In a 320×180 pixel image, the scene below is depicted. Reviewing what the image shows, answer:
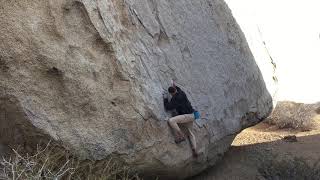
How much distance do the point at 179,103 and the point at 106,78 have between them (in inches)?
51.2

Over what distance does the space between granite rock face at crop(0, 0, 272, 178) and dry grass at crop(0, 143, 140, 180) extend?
152mm

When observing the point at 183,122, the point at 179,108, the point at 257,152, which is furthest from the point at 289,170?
the point at 179,108

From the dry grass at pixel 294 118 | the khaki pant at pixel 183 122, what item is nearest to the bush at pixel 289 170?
the khaki pant at pixel 183 122

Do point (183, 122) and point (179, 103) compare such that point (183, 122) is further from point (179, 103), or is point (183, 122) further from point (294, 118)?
point (294, 118)

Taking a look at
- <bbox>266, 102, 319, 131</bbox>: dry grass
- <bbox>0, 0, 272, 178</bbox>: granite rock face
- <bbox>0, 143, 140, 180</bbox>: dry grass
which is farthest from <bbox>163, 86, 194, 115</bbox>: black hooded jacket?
<bbox>266, 102, 319, 131</bbox>: dry grass

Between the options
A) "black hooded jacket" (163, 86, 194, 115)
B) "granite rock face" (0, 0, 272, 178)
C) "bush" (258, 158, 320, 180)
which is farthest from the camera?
"bush" (258, 158, 320, 180)

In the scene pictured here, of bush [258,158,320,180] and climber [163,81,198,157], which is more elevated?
climber [163,81,198,157]

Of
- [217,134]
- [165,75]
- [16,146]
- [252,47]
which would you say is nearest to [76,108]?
[16,146]

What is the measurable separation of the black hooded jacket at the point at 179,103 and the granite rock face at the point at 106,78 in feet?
0.48

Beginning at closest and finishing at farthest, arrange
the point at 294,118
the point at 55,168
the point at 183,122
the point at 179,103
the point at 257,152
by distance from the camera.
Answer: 1. the point at 55,168
2. the point at 179,103
3. the point at 183,122
4. the point at 257,152
5. the point at 294,118

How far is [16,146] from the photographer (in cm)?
727

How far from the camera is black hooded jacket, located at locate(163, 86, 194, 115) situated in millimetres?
8273

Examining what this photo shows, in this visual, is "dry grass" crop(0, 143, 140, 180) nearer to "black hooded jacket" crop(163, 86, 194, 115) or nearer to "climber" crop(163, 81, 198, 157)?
"climber" crop(163, 81, 198, 157)

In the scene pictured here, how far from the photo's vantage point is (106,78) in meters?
7.64
